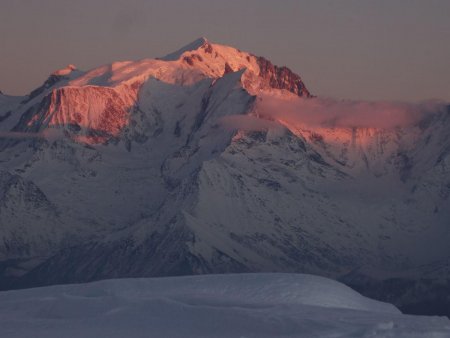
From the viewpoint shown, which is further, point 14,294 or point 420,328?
point 14,294

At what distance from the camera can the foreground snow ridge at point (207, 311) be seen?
242 ft

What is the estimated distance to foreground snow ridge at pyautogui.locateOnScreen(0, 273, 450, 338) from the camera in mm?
73750

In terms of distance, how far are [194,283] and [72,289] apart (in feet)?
23.4

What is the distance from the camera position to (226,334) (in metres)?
73.1

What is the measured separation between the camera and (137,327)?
7562 centimetres

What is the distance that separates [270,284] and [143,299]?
10059 millimetres

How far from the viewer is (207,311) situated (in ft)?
259

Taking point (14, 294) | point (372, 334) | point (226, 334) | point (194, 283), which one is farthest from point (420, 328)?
point (14, 294)

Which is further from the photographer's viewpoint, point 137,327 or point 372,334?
point 137,327

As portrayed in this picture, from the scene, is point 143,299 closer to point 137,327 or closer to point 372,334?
point 137,327

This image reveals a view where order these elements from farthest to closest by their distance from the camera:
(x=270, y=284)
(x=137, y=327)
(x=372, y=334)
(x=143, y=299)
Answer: (x=270, y=284) < (x=143, y=299) < (x=137, y=327) < (x=372, y=334)

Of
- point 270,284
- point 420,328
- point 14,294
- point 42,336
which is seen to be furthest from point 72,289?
point 420,328

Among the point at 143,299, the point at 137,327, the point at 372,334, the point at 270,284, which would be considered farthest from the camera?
the point at 270,284

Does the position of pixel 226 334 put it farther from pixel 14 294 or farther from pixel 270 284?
pixel 14 294
